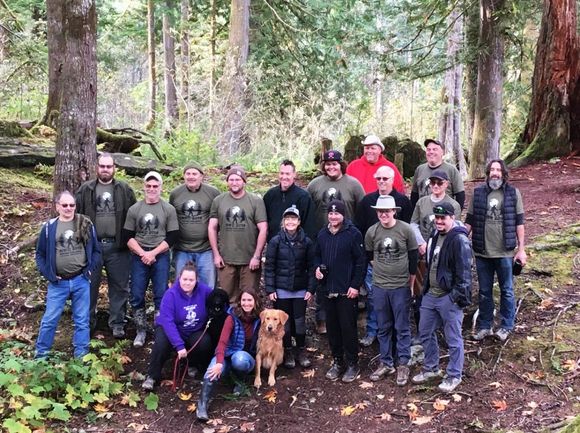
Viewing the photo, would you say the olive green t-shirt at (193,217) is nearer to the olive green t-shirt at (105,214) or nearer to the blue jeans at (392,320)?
the olive green t-shirt at (105,214)

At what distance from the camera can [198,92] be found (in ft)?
62.1

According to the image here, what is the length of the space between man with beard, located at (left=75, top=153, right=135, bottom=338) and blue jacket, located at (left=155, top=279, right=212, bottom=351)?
0.96 meters

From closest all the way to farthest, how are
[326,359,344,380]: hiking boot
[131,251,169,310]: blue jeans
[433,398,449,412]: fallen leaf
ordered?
[433,398,449,412]: fallen leaf → [326,359,344,380]: hiking boot → [131,251,169,310]: blue jeans

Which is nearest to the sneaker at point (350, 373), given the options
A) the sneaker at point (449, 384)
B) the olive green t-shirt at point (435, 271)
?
the sneaker at point (449, 384)

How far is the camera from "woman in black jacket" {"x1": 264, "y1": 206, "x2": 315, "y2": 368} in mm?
5961

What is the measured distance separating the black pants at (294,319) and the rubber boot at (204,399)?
107 cm

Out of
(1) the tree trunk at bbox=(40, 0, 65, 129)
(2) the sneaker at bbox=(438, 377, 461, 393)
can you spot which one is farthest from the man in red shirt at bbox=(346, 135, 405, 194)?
(1) the tree trunk at bbox=(40, 0, 65, 129)

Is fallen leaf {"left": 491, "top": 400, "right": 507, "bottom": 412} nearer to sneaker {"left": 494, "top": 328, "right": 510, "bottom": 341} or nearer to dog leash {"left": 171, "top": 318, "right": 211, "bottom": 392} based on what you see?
sneaker {"left": 494, "top": 328, "right": 510, "bottom": 341}

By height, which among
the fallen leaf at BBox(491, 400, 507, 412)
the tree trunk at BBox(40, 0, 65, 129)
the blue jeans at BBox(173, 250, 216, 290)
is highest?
the tree trunk at BBox(40, 0, 65, 129)

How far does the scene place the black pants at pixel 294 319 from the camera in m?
6.10

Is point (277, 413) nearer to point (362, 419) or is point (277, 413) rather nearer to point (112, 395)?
point (362, 419)

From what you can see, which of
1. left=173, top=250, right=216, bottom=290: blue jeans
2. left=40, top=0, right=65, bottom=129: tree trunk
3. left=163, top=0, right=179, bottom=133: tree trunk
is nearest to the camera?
left=173, top=250, right=216, bottom=290: blue jeans

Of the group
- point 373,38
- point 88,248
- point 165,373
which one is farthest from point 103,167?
point 373,38

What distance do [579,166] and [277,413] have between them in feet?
34.4
